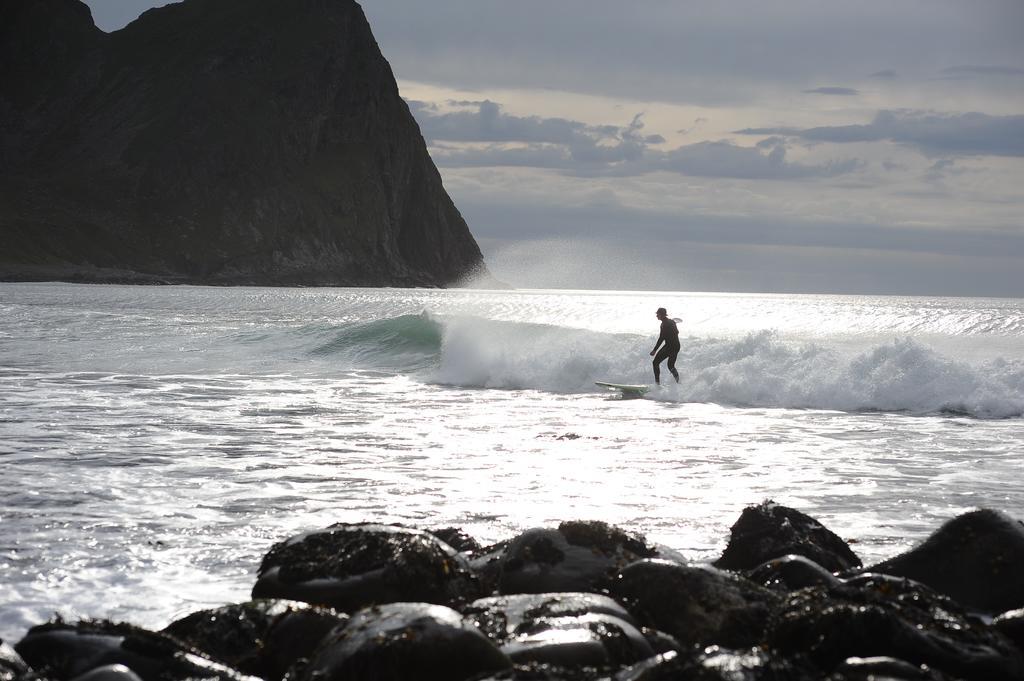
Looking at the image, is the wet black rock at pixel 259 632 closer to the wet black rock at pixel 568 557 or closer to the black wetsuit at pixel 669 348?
the wet black rock at pixel 568 557

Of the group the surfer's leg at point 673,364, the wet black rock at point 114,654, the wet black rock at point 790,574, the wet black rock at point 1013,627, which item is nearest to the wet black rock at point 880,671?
the wet black rock at point 1013,627

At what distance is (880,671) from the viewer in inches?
162

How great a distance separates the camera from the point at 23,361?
76.8 ft

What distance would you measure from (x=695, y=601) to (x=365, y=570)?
190 cm

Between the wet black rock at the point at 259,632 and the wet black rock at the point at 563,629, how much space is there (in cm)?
79

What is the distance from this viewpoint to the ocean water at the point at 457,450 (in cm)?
771

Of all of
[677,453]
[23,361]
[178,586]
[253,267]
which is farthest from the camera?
[253,267]

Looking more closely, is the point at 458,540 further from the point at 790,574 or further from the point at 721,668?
the point at 721,668

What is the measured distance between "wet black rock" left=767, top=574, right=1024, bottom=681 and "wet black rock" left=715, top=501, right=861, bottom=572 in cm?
194

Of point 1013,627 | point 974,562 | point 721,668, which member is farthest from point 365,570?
point 974,562

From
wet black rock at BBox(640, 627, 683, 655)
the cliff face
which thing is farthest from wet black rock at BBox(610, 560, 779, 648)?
the cliff face

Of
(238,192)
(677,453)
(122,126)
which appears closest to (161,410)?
(677,453)

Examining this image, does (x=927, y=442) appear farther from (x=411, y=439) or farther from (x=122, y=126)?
(x=122, y=126)

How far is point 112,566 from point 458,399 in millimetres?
13168
